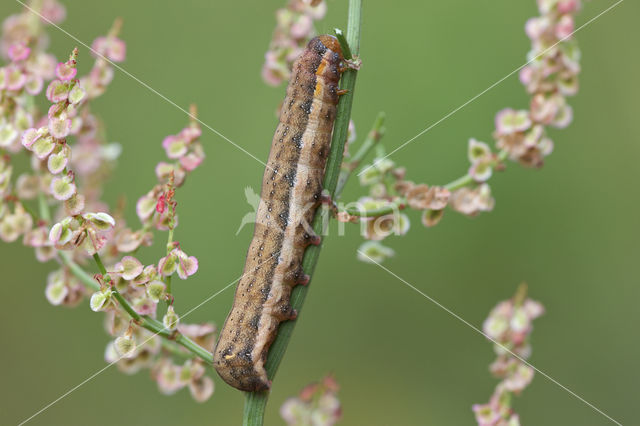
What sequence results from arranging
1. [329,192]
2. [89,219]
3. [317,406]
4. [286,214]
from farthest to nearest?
[317,406]
[286,214]
[329,192]
[89,219]

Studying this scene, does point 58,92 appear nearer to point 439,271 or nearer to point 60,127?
point 60,127

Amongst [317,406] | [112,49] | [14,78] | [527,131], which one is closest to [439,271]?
[317,406]

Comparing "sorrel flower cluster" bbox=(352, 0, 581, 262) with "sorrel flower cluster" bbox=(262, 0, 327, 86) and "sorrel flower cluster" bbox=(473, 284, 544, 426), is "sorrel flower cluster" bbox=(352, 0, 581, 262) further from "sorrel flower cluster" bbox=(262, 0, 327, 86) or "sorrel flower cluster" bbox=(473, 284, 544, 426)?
"sorrel flower cluster" bbox=(262, 0, 327, 86)

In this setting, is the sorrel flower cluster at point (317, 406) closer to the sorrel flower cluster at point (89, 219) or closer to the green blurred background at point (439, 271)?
the sorrel flower cluster at point (89, 219)

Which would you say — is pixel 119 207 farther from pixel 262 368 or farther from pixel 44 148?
pixel 262 368

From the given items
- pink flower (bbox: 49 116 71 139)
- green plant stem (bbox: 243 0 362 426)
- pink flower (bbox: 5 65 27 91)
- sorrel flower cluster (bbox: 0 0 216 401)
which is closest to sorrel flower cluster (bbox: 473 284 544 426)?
green plant stem (bbox: 243 0 362 426)

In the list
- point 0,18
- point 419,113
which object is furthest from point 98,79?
point 0,18
